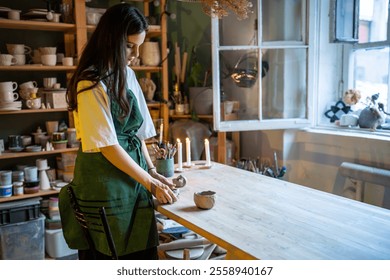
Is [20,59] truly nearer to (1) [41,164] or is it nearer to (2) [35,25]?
(2) [35,25]

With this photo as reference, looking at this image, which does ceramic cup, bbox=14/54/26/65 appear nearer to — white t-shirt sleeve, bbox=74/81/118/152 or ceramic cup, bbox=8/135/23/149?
ceramic cup, bbox=8/135/23/149

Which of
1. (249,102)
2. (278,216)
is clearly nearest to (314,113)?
(249,102)

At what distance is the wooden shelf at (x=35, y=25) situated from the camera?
237 cm

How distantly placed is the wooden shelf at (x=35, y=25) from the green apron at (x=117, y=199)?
1.43 metres

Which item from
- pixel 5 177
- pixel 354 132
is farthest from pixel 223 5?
pixel 5 177

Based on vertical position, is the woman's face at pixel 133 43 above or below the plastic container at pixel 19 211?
above

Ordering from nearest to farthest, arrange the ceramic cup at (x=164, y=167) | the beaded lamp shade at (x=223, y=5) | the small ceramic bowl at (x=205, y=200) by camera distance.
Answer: the small ceramic bowl at (x=205, y=200) < the beaded lamp shade at (x=223, y=5) < the ceramic cup at (x=164, y=167)

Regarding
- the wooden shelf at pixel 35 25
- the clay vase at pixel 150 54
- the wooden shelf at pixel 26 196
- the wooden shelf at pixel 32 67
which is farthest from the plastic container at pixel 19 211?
the clay vase at pixel 150 54

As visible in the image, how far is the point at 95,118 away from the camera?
46.7 inches

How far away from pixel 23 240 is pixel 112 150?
5.20 ft

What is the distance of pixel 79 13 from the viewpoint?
251 cm

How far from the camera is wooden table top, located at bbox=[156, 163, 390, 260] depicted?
1004 millimetres

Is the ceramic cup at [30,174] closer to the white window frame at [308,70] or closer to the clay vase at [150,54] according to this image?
the clay vase at [150,54]
